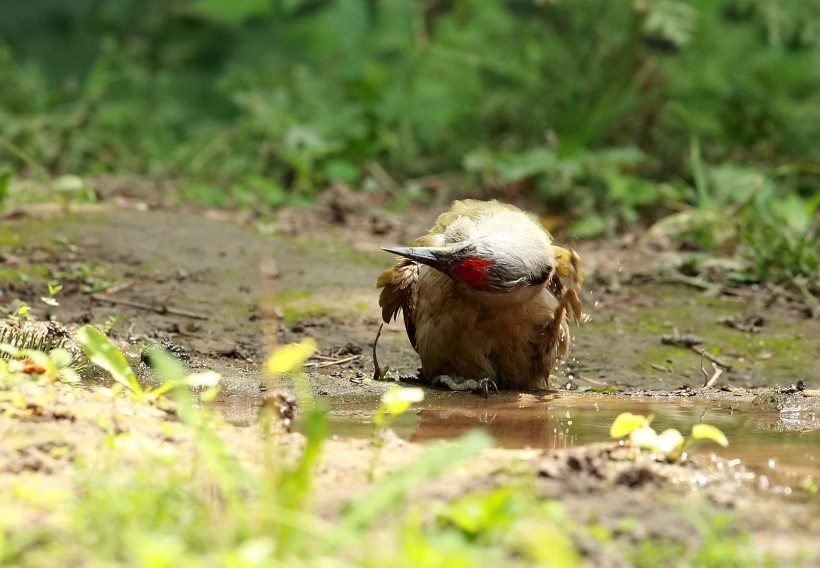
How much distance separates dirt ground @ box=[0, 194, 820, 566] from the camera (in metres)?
2.93

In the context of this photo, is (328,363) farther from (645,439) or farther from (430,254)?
(645,439)

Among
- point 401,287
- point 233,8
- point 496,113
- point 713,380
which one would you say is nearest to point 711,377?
point 713,380

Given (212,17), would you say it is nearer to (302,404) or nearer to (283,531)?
(302,404)

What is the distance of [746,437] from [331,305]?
311cm

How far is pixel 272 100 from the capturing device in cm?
1078

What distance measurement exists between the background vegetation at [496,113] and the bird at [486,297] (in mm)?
4073

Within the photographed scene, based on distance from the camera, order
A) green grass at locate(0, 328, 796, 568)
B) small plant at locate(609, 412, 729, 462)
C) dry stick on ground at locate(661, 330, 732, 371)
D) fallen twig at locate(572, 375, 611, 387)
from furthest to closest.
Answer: dry stick on ground at locate(661, 330, 732, 371), fallen twig at locate(572, 375, 611, 387), small plant at locate(609, 412, 729, 462), green grass at locate(0, 328, 796, 568)

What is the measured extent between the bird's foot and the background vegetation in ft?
14.1

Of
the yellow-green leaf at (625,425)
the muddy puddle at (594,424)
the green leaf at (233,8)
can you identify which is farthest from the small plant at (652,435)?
the green leaf at (233,8)

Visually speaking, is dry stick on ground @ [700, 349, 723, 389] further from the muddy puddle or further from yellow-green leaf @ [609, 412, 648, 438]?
yellow-green leaf @ [609, 412, 648, 438]

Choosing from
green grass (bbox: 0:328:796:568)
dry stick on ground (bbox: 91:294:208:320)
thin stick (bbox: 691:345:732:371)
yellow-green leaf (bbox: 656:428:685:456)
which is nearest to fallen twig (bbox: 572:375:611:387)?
thin stick (bbox: 691:345:732:371)

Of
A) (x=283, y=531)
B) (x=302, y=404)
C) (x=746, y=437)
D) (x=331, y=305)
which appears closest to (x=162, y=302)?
(x=331, y=305)

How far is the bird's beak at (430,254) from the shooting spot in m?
4.67

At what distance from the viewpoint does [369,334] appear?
6195mm
